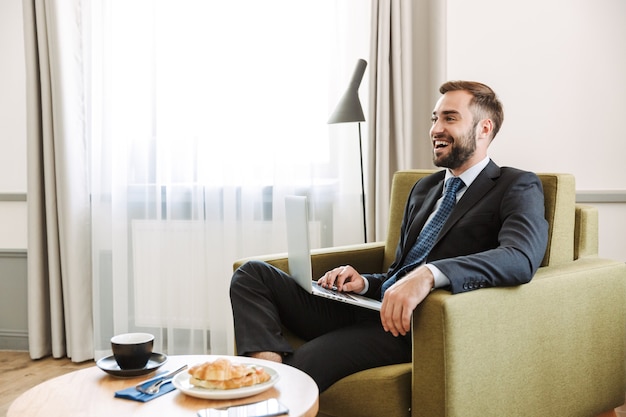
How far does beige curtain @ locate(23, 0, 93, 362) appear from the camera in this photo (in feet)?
11.6

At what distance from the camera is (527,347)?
1.85m

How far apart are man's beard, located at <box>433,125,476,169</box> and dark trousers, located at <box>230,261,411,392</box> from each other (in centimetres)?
53

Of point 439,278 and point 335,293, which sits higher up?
point 439,278

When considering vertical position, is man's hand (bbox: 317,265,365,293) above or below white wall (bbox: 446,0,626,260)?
below

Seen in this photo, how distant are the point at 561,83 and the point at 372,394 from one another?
1.75 meters

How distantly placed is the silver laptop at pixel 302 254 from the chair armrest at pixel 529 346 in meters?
0.29

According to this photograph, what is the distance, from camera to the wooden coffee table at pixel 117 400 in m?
1.43

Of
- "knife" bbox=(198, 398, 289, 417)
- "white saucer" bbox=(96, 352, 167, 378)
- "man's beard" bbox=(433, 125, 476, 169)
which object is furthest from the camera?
"man's beard" bbox=(433, 125, 476, 169)

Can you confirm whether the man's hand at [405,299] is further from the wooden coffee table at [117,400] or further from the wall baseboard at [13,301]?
the wall baseboard at [13,301]

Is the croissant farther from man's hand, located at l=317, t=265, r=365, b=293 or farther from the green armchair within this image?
man's hand, located at l=317, t=265, r=365, b=293

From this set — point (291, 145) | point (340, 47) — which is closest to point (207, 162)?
point (291, 145)

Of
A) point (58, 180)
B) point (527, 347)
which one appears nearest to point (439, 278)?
point (527, 347)

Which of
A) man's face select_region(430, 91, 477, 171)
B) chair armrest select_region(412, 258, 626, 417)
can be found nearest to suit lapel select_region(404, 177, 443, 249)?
man's face select_region(430, 91, 477, 171)

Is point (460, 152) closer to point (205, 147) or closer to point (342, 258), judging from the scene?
point (342, 258)
